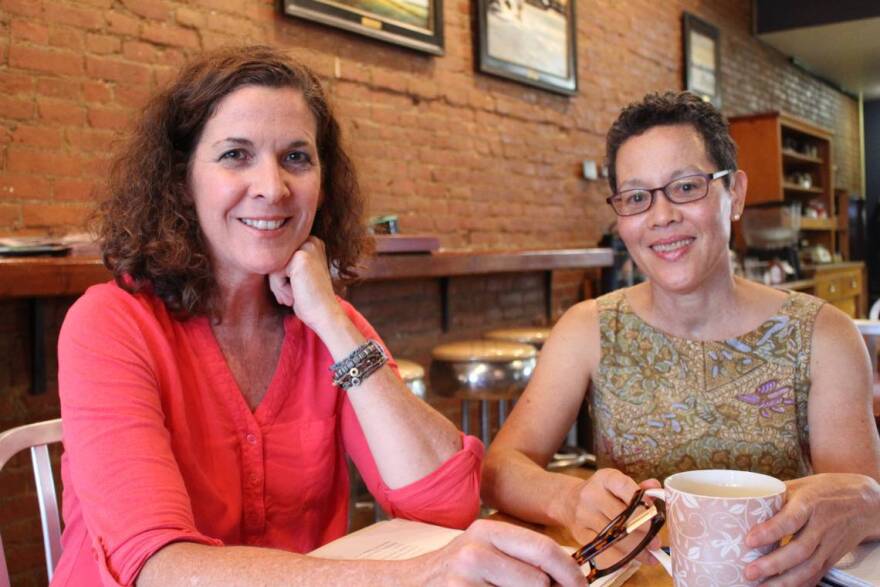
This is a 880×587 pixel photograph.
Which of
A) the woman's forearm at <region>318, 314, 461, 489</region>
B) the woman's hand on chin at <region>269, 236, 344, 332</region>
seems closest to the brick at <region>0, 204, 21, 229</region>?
the woman's hand on chin at <region>269, 236, 344, 332</region>

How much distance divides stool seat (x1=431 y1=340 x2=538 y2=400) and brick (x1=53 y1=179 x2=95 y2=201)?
1.41 meters

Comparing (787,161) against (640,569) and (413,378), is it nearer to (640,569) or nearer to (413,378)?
(413,378)

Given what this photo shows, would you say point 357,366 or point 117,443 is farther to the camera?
point 357,366

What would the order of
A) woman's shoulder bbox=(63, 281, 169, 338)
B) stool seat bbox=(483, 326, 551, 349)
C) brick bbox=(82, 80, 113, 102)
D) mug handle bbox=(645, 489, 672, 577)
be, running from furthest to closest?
stool seat bbox=(483, 326, 551, 349) < brick bbox=(82, 80, 113, 102) < woman's shoulder bbox=(63, 281, 169, 338) < mug handle bbox=(645, 489, 672, 577)

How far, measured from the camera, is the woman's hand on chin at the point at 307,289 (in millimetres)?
1334

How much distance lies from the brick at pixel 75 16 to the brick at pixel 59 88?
19 cm

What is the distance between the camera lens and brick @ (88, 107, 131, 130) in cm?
279

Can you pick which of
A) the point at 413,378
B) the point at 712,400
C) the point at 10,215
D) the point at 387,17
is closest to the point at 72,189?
the point at 10,215

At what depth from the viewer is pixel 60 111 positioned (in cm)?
269

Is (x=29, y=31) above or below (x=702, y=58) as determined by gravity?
below

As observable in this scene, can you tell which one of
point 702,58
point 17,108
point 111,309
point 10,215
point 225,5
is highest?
point 702,58

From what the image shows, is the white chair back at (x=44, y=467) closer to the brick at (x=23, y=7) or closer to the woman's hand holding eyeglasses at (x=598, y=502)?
the woman's hand holding eyeglasses at (x=598, y=502)

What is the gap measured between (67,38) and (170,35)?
436mm

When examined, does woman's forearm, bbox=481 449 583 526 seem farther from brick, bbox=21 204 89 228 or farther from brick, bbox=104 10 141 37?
brick, bbox=104 10 141 37
